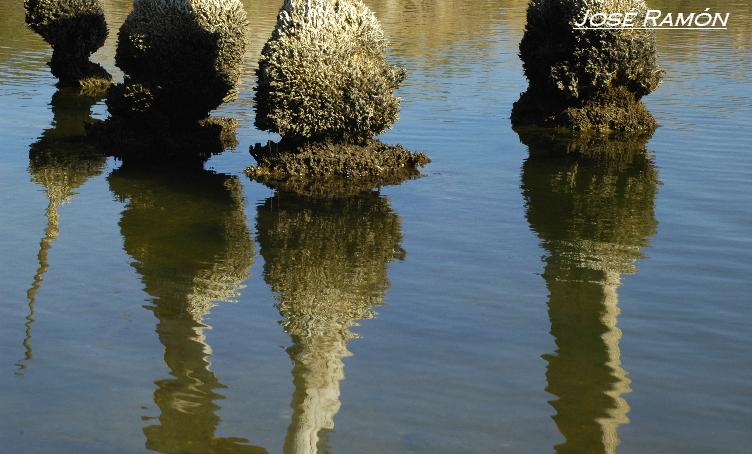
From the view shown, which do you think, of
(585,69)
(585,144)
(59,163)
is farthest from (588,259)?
(59,163)

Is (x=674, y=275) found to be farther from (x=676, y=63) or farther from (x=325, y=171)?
(x=676, y=63)

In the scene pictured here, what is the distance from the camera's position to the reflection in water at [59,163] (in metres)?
12.7

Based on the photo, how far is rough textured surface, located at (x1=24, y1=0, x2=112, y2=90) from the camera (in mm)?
23750

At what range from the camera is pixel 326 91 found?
1540 cm

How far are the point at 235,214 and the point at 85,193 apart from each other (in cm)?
268

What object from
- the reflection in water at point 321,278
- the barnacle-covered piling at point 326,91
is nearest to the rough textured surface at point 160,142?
the barnacle-covered piling at point 326,91

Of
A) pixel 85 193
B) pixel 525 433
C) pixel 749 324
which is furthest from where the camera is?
pixel 85 193

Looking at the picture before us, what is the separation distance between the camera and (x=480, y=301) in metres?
10.6

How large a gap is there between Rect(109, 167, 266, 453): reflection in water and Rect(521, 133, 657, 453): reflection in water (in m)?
2.58

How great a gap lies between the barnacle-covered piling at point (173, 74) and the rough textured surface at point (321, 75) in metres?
2.50

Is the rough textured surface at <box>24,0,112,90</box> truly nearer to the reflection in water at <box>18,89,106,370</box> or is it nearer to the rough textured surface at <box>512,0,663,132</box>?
the reflection in water at <box>18,89,106,370</box>

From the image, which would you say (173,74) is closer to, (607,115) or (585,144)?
(585,144)

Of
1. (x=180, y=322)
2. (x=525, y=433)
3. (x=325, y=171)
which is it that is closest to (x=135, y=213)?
(x=325, y=171)

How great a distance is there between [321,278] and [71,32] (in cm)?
1487
